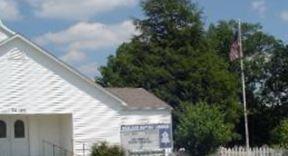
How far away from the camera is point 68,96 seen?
36.5 m

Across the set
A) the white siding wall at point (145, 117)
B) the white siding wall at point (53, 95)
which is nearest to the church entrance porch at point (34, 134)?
the white siding wall at point (53, 95)

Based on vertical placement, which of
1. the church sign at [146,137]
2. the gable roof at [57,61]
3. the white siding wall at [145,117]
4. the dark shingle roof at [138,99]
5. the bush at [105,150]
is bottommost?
the bush at [105,150]

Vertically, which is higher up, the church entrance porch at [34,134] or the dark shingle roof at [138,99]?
the dark shingle roof at [138,99]

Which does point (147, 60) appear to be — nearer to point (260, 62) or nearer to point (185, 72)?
point (185, 72)

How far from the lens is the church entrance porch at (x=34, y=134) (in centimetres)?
3600

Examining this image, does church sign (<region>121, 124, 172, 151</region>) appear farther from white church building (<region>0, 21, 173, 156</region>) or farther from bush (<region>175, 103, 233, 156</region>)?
bush (<region>175, 103, 233, 156</region>)

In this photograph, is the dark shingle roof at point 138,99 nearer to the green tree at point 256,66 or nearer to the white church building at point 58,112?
the white church building at point 58,112

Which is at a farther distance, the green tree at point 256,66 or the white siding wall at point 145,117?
the green tree at point 256,66

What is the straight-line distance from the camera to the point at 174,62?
57.8m

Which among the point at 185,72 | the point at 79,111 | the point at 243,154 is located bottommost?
the point at 243,154

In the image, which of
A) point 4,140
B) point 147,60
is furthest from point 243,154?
point 147,60

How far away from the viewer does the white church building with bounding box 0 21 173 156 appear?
114 ft

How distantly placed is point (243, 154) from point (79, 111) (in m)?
11.2

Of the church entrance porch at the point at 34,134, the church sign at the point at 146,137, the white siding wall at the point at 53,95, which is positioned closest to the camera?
the white siding wall at the point at 53,95
